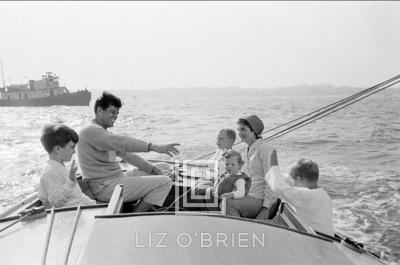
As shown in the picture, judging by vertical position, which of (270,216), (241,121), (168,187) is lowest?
(270,216)

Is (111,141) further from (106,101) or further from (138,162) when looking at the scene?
(138,162)

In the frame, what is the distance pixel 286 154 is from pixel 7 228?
10904mm

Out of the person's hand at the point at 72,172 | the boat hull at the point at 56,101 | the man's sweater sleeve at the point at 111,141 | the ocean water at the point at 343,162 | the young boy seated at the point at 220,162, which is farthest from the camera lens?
the boat hull at the point at 56,101

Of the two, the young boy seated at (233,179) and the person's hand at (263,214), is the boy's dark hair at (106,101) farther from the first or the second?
the person's hand at (263,214)

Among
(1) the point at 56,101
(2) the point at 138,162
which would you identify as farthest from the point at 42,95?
(2) the point at 138,162

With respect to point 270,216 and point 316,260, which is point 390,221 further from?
point 316,260

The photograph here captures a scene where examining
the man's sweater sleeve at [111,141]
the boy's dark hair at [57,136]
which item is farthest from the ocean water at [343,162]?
the boy's dark hair at [57,136]

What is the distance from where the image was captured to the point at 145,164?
436cm

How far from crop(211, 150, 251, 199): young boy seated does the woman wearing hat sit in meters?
0.09

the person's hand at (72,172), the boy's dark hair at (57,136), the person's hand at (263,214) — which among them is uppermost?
the boy's dark hair at (57,136)

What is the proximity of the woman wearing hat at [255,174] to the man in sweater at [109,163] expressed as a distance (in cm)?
66

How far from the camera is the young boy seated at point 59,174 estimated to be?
3330mm

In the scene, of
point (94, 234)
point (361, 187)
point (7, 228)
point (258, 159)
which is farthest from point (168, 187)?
point (361, 187)

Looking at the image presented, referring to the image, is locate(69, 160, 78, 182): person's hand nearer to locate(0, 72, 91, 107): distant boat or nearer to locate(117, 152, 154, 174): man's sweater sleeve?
locate(117, 152, 154, 174): man's sweater sleeve
